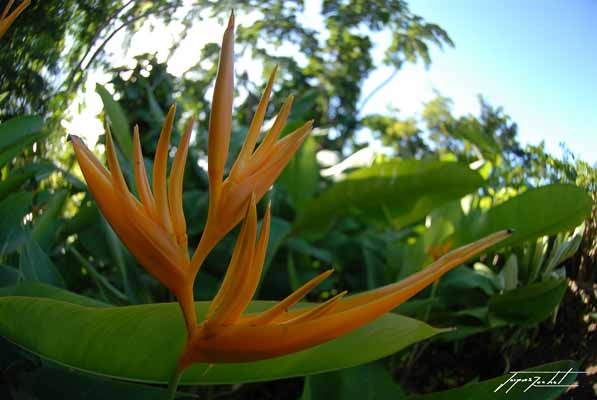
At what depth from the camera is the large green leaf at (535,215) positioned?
516 mm

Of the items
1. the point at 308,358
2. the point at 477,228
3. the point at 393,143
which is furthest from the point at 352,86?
the point at 308,358

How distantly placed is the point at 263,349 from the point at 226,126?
0.11m

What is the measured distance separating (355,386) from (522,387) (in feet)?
0.42

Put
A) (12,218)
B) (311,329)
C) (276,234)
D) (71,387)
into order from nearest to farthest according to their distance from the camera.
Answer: (311,329) → (71,387) → (12,218) → (276,234)

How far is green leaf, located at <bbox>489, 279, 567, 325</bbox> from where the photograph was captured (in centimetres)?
50

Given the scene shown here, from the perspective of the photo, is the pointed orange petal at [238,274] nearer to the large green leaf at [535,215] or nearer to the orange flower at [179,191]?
the orange flower at [179,191]

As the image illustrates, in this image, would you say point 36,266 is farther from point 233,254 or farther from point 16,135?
point 233,254

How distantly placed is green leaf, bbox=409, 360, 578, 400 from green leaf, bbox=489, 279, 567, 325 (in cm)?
11

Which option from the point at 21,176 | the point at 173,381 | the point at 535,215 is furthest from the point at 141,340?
the point at 535,215

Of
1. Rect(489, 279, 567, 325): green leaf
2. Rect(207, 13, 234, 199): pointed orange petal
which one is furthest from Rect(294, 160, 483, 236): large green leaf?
Rect(207, 13, 234, 199): pointed orange petal

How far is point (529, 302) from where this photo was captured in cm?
52

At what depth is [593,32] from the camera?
1.64ft

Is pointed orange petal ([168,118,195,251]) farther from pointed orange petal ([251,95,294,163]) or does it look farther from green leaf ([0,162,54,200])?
green leaf ([0,162,54,200])

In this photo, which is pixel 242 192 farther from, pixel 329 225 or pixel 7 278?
pixel 329 225
